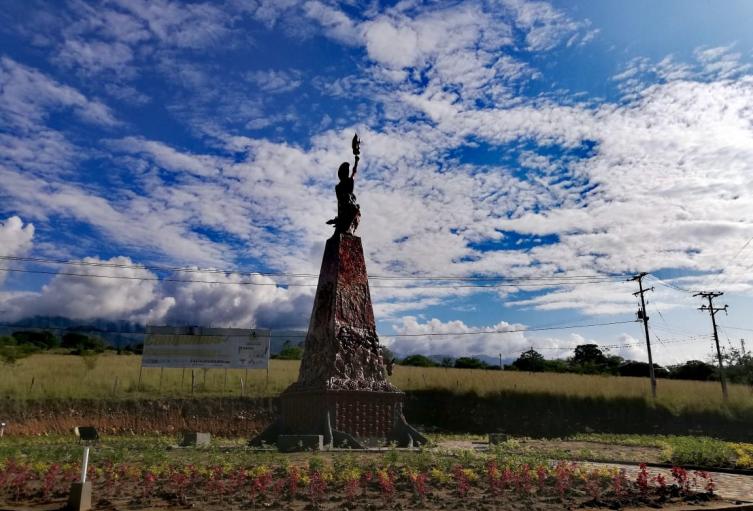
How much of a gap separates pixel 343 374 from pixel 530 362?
5867cm

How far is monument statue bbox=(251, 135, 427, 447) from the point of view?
18.2 meters

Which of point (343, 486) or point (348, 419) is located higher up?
point (348, 419)

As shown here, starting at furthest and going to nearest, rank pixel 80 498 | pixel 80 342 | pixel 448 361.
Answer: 1. pixel 448 361
2. pixel 80 342
3. pixel 80 498

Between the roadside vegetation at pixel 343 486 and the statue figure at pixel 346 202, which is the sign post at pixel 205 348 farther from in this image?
the roadside vegetation at pixel 343 486

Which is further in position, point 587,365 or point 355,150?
point 587,365

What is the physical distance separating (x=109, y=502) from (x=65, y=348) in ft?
206

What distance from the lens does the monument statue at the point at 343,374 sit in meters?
18.2

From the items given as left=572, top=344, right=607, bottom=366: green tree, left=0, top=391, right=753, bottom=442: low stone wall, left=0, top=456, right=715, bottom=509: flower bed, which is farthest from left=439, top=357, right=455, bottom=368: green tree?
left=0, top=456, right=715, bottom=509: flower bed

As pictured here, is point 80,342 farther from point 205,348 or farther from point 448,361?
point 205,348

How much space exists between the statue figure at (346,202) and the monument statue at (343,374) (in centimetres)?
8

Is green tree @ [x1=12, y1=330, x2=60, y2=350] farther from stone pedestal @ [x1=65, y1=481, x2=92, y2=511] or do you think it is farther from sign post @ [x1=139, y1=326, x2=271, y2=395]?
stone pedestal @ [x1=65, y1=481, x2=92, y2=511]

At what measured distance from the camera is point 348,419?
18.2 m

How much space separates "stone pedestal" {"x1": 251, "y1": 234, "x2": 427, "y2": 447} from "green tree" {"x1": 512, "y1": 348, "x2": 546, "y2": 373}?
2178 inches

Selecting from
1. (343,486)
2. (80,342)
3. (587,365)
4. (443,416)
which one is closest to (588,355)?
(587,365)
